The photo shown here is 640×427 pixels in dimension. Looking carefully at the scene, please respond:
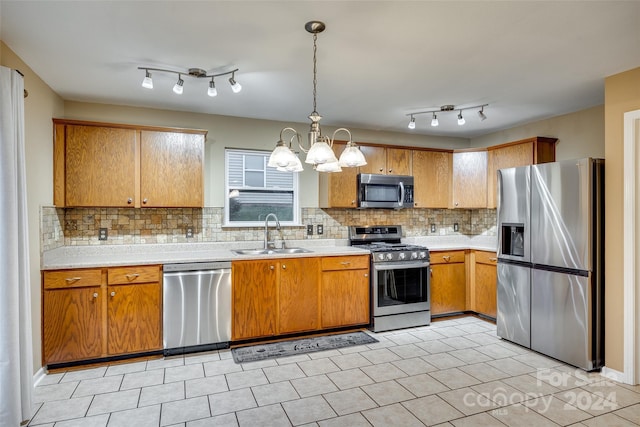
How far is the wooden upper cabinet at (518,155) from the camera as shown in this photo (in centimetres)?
437

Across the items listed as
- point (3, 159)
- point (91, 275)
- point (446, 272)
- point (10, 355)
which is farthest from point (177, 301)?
point (446, 272)

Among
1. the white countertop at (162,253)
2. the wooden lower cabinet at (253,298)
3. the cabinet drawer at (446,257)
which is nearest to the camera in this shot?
the white countertop at (162,253)

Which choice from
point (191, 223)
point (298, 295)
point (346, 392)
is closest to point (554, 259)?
point (346, 392)

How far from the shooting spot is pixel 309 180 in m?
4.77

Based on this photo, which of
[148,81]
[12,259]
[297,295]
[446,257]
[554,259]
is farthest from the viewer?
[446,257]

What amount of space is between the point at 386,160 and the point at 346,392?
9.71 ft

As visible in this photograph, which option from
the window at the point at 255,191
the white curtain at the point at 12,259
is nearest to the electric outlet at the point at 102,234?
the window at the point at 255,191

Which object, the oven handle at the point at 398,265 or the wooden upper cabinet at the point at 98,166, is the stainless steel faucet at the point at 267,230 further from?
the wooden upper cabinet at the point at 98,166

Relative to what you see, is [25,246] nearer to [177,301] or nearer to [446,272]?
[177,301]

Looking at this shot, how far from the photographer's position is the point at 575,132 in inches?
165

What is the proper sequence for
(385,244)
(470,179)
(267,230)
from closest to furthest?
(267,230) < (385,244) < (470,179)

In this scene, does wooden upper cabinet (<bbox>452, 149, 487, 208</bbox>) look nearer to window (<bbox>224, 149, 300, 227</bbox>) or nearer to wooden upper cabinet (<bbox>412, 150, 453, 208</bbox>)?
wooden upper cabinet (<bbox>412, 150, 453, 208</bbox>)

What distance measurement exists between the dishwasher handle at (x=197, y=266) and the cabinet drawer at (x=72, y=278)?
22.0 inches

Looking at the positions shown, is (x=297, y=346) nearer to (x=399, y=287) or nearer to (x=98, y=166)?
(x=399, y=287)
